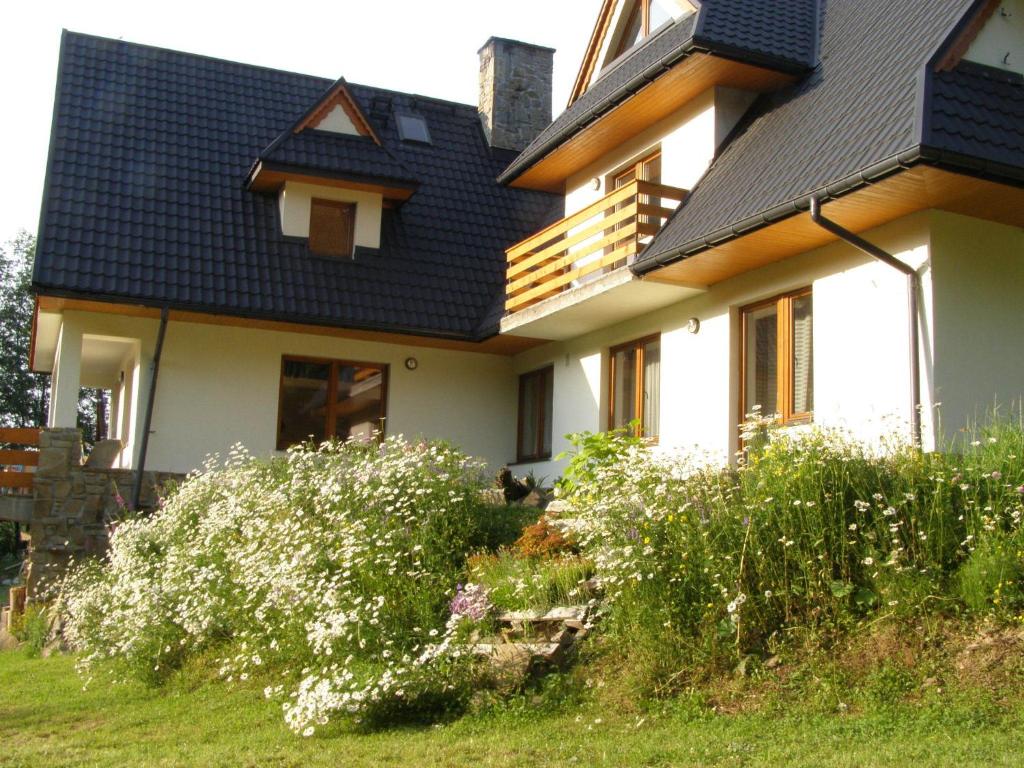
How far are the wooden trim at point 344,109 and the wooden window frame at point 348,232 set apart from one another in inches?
45.0

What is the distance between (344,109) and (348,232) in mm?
2030

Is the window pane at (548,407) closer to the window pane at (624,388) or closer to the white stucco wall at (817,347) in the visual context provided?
Result: the white stucco wall at (817,347)

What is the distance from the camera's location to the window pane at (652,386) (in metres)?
15.4

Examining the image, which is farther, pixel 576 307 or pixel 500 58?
pixel 500 58

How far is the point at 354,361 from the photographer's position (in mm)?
18547

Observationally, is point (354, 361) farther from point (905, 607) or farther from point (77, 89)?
point (905, 607)

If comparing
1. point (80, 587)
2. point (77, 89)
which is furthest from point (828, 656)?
point (77, 89)

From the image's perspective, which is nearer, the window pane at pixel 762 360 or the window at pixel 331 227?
the window pane at pixel 762 360

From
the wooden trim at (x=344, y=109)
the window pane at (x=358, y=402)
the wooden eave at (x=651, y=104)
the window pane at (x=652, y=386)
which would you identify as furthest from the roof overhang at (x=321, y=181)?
the window pane at (x=652, y=386)

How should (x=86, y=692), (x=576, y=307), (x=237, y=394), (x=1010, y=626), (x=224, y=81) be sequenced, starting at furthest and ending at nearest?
(x=224, y=81) → (x=237, y=394) → (x=576, y=307) → (x=86, y=692) → (x=1010, y=626)

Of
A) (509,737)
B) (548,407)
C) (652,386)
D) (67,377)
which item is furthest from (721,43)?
(67,377)

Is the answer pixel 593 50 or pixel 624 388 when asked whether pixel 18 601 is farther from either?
pixel 593 50

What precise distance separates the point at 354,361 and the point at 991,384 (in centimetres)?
1022

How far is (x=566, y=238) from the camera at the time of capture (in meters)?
16.0
